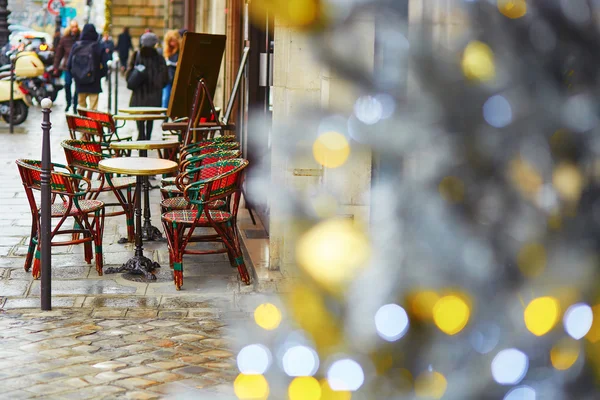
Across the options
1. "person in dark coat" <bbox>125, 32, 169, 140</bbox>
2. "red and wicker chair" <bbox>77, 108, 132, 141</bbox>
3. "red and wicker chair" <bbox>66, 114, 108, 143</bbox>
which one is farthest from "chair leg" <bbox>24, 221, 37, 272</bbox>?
"person in dark coat" <bbox>125, 32, 169, 140</bbox>

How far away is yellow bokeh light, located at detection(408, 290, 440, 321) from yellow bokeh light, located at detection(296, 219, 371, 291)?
8 cm

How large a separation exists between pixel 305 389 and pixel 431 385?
21 cm

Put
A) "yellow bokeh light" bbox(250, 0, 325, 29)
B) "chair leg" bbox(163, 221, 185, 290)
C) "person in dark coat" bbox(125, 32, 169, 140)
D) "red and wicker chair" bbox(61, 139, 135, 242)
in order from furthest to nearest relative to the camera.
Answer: "person in dark coat" bbox(125, 32, 169, 140)
"red and wicker chair" bbox(61, 139, 135, 242)
"chair leg" bbox(163, 221, 185, 290)
"yellow bokeh light" bbox(250, 0, 325, 29)

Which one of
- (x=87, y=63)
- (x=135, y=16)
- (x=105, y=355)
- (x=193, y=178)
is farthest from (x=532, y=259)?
(x=135, y=16)

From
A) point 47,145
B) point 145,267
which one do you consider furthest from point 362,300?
point 145,267

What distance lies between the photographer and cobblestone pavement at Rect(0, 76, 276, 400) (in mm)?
5031

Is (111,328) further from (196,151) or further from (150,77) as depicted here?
(150,77)

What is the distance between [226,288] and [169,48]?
9.44m

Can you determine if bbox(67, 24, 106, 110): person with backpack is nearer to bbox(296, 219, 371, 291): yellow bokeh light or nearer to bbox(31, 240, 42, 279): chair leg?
bbox(31, 240, 42, 279): chair leg

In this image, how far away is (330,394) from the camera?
1440 mm

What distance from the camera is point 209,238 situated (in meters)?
7.54

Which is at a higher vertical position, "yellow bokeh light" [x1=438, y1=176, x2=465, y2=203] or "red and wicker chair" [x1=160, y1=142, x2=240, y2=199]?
"yellow bokeh light" [x1=438, y1=176, x2=465, y2=203]

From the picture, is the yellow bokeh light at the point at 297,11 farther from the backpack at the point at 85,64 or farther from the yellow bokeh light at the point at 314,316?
the backpack at the point at 85,64

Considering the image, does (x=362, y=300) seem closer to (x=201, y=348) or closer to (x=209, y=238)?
(x=201, y=348)
